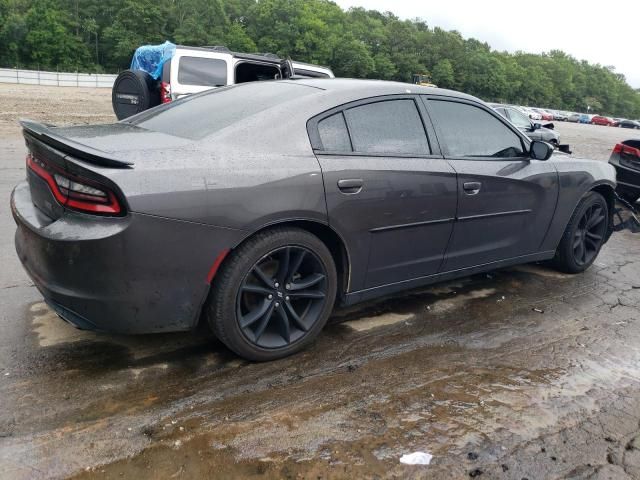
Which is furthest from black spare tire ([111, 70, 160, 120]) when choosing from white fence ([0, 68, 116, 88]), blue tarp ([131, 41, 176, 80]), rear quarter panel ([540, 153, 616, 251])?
white fence ([0, 68, 116, 88])

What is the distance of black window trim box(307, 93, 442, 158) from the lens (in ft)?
10.1

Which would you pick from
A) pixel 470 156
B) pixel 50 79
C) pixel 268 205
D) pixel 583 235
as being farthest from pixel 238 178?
pixel 50 79

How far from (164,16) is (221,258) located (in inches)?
3410

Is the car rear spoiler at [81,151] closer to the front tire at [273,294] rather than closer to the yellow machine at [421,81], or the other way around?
the front tire at [273,294]

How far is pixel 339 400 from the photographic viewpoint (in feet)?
8.88

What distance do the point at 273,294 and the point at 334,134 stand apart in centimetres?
102

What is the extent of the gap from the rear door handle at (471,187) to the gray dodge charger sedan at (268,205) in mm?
12

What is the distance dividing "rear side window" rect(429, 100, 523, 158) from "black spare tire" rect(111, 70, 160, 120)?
22.6ft

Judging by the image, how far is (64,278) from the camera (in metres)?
2.55

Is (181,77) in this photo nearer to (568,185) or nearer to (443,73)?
(568,185)

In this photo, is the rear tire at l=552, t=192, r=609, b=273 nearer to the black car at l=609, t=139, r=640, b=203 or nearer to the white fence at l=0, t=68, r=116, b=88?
the black car at l=609, t=139, r=640, b=203

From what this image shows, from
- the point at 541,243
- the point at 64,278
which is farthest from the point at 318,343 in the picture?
the point at 541,243

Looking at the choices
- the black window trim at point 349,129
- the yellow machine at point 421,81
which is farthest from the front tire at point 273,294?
the yellow machine at point 421,81

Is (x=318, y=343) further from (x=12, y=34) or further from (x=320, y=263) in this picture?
(x=12, y=34)
